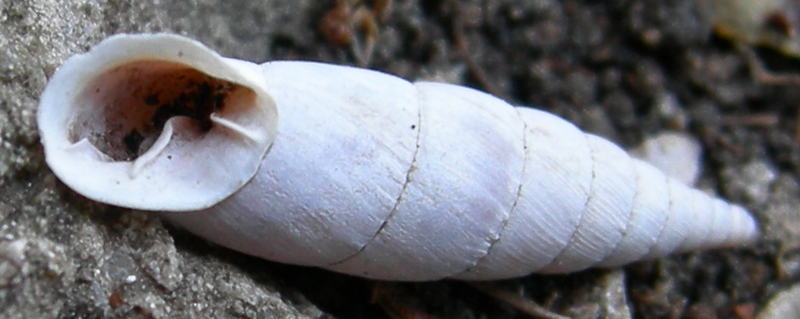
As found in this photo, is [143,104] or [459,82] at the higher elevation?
[143,104]

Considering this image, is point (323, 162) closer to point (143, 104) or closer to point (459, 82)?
point (143, 104)

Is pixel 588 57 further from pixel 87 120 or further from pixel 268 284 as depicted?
pixel 87 120

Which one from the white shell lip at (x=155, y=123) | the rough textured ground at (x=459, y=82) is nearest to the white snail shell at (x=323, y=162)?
the white shell lip at (x=155, y=123)

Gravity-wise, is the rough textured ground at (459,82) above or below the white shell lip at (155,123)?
below

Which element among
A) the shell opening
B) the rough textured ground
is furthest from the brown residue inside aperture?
the rough textured ground

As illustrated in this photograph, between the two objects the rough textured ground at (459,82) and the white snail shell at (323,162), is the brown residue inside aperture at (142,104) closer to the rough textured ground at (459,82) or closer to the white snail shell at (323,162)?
the white snail shell at (323,162)

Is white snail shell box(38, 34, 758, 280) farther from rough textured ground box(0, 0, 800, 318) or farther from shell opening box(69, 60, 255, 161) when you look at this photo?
rough textured ground box(0, 0, 800, 318)

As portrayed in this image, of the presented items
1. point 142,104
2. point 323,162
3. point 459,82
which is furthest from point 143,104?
point 459,82
